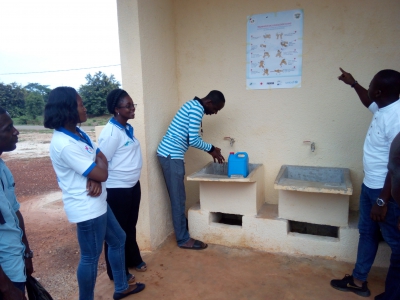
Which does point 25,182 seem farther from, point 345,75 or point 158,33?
point 345,75

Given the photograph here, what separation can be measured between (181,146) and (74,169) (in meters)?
1.60

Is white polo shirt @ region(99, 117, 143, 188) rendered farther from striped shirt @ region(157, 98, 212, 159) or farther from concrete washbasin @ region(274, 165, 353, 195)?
concrete washbasin @ region(274, 165, 353, 195)

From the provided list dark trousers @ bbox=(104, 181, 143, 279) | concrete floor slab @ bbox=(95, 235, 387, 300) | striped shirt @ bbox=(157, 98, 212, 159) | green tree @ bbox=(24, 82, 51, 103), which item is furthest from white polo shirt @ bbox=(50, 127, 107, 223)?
green tree @ bbox=(24, 82, 51, 103)

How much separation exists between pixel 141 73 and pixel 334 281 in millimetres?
2647

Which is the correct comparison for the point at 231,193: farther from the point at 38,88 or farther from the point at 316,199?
the point at 38,88

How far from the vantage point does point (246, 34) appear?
3.61m

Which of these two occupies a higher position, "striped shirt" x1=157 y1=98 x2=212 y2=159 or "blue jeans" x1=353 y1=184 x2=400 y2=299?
"striped shirt" x1=157 y1=98 x2=212 y2=159

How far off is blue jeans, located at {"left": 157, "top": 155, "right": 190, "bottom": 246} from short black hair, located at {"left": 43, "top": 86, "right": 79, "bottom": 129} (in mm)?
1552

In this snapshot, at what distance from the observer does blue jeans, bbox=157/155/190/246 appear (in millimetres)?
3350

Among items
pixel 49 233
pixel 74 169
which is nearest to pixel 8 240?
pixel 74 169

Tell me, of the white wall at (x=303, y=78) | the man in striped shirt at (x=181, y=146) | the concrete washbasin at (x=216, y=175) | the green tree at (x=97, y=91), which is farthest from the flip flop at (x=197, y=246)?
the green tree at (x=97, y=91)

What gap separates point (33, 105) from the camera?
25812mm

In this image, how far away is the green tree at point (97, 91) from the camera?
23.4 meters

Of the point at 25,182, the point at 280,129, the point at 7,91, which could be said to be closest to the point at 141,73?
the point at 280,129
